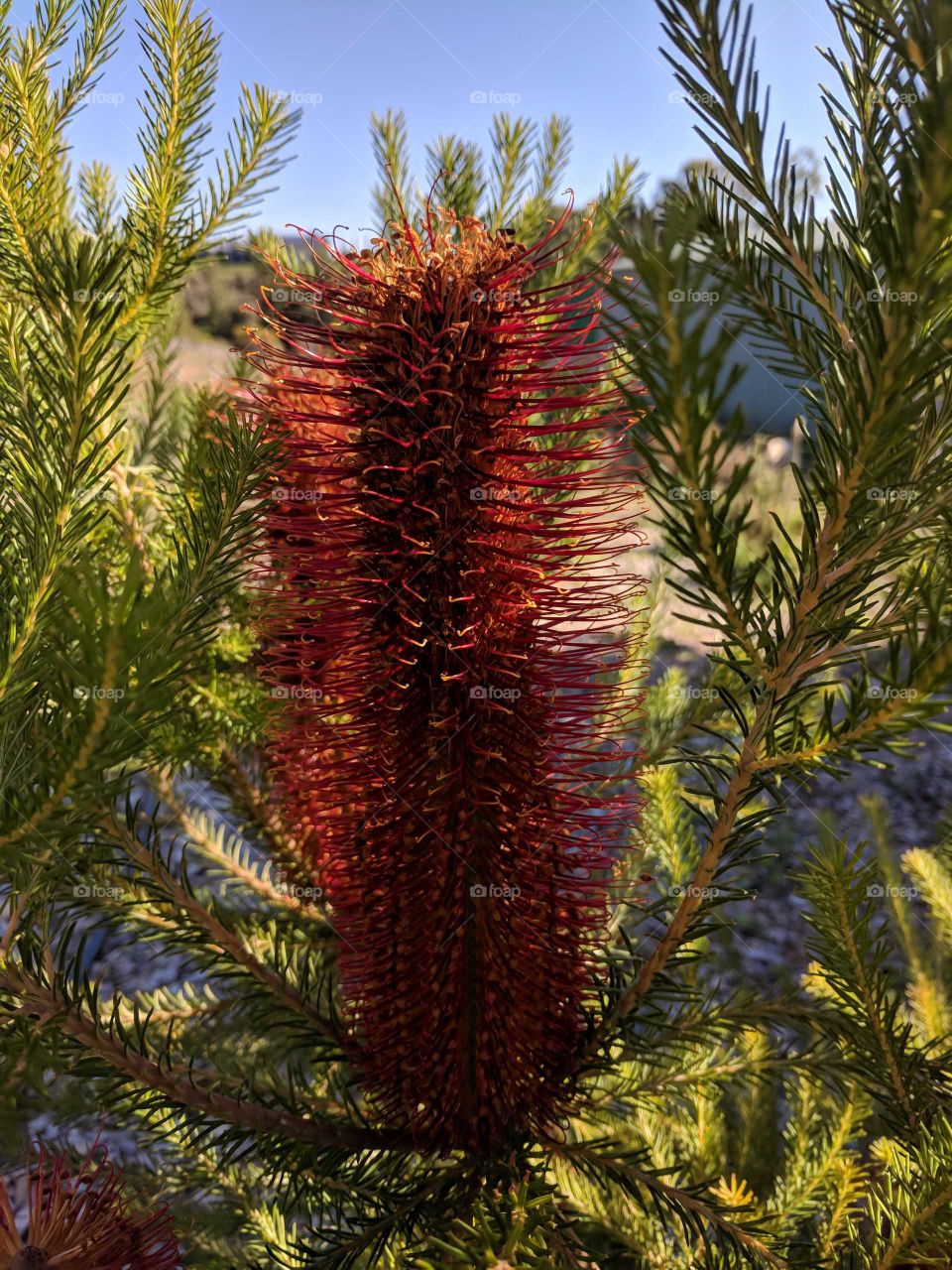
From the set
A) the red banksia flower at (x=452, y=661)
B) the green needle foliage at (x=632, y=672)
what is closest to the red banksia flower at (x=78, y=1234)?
the green needle foliage at (x=632, y=672)

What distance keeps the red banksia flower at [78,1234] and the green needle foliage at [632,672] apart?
6 cm

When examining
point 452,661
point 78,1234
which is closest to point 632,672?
point 452,661

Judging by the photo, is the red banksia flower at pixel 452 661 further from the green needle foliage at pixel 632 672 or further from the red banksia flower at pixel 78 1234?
the red banksia flower at pixel 78 1234

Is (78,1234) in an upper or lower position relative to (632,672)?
lower

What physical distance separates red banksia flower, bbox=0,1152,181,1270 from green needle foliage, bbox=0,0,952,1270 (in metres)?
0.06

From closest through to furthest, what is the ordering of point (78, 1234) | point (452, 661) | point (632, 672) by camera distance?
point (78, 1234) → point (452, 661) → point (632, 672)

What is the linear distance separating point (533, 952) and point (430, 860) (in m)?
0.11

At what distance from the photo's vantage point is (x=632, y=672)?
3.56 feet

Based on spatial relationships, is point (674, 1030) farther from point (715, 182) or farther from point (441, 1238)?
point (715, 182)

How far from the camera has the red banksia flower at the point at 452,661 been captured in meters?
0.57

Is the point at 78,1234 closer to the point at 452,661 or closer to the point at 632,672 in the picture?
the point at 452,661

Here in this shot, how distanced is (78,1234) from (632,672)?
79 centimetres

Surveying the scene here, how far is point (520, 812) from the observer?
1.99ft

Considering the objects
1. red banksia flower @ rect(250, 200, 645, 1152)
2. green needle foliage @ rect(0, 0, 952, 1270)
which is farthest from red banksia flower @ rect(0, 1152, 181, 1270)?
red banksia flower @ rect(250, 200, 645, 1152)
